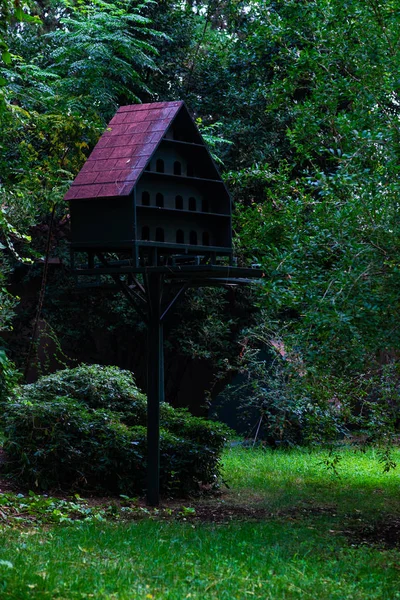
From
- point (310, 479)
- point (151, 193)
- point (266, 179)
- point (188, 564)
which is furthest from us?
point (266, 179)

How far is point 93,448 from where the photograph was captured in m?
8.60

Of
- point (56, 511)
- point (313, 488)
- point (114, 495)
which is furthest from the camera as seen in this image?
point (313, 488)

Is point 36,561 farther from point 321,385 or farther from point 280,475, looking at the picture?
point 280,475

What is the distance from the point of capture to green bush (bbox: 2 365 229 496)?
8.52 m

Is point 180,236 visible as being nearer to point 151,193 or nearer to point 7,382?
point 151,193

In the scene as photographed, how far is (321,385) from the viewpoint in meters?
8.78

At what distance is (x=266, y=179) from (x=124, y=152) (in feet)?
9.55

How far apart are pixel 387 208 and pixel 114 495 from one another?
4246mm

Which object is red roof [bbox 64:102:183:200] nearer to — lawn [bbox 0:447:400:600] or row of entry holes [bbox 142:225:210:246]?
row of entry holes [bbox 142:225:210:246]

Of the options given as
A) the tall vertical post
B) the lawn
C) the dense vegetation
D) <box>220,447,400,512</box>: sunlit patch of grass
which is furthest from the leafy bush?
<box>220,447,400,512</box>: sunlit patch of grass

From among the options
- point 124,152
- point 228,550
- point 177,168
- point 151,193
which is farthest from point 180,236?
point 228,550

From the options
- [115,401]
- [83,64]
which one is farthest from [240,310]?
[115,401]

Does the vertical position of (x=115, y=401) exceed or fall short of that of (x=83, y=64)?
it falls short

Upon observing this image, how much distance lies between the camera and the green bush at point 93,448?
8523mm
